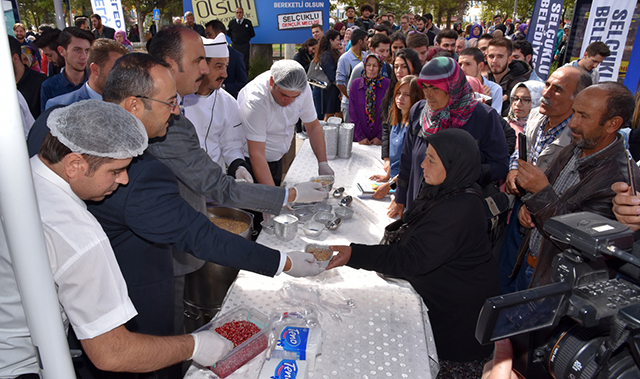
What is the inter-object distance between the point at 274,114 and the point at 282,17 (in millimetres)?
7941

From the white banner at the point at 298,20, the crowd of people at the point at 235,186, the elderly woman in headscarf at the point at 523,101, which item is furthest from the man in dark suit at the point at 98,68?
the white banner at the point at 298,20

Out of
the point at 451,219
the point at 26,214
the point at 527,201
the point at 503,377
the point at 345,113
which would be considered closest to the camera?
the point at 26,214

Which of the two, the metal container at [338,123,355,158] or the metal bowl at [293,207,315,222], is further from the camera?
the metal container at [338,123,355,158]

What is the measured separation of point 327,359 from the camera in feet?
4.71

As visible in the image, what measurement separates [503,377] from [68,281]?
4.10 ft

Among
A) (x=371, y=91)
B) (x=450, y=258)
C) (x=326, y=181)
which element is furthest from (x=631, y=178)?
(x=371, y=91)

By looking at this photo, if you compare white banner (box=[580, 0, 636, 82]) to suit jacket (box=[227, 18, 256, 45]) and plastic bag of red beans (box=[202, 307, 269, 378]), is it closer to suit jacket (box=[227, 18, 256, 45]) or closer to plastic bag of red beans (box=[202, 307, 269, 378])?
plastic bag of red beans (box=[202, 307, 269, 378])

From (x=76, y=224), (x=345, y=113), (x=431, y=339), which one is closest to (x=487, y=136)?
(x=431, y=339)

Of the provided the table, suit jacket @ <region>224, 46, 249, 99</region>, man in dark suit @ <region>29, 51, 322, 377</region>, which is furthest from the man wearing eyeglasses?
suit jacket @ <region>224, 46, 249, 99</region>

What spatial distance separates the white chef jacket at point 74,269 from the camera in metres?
1.04

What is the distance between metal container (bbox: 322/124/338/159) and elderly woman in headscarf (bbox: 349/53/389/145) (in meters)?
0.77

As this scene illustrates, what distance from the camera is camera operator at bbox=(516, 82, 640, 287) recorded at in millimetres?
1908

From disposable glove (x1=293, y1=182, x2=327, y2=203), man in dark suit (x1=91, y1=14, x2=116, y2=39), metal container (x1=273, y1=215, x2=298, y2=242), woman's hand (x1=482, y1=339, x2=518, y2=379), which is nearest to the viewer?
woman's hand (x1=482, y1=339, x2=518, y2=379)

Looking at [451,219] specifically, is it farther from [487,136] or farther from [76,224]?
[76,224]
